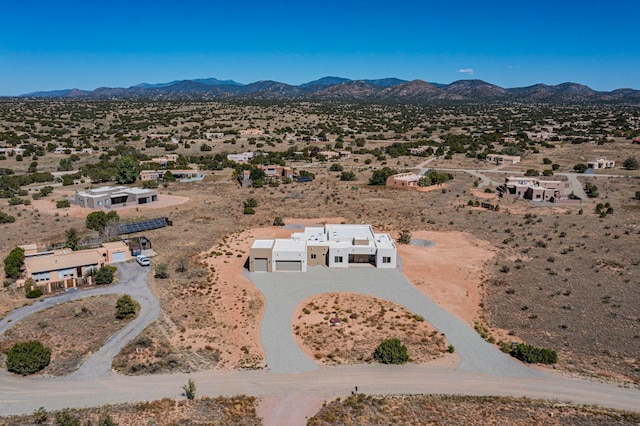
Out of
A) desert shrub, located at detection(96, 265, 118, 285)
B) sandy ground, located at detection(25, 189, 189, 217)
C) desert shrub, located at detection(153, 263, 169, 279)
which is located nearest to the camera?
desert shrub, located at detection(96, 265, 118, 285)

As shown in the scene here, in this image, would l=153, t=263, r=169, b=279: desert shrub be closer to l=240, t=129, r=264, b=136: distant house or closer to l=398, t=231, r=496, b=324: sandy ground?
l=398, t=231, r=496, b=324: sandy ground

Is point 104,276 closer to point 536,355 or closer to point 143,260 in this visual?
point 143,260

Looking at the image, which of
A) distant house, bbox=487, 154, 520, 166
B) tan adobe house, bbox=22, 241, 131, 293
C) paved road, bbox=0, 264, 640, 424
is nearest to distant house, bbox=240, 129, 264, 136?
distant house, bbox=487, 154, 520, 166

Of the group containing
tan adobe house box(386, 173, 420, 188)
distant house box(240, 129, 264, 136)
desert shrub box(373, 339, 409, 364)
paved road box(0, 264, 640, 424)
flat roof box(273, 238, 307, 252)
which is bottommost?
paved road box(0, 264, 640, 424)

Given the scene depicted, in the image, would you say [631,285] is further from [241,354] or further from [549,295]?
[241,354]

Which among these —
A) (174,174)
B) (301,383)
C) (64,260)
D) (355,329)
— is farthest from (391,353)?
(174,174)

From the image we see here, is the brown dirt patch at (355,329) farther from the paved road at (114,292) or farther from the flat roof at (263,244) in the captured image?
the paved road at (114,292)

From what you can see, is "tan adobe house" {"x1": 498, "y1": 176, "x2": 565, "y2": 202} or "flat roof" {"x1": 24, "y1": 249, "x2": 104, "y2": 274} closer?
"flat roof" {"x1": 24, "y1": 249, "x2": 104, "y2": 274}
